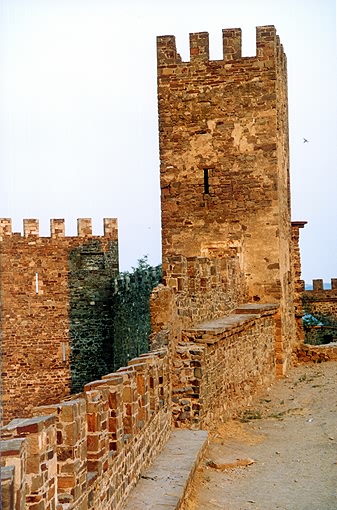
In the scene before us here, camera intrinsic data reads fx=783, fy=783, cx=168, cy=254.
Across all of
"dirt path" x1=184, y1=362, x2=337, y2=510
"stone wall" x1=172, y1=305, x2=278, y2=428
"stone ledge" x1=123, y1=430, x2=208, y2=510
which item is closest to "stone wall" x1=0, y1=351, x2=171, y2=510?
"stone ledge" x1=123, y1=430, x2=208, y2=510

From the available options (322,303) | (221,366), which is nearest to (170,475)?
(221,366)

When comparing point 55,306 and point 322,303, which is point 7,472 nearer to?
point 55,306

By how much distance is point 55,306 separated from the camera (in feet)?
75.8

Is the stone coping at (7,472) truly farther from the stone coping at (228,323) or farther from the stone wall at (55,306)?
the stone wall at (55,306)

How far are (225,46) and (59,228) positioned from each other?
884 centimetres

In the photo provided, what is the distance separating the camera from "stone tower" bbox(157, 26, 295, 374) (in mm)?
16344

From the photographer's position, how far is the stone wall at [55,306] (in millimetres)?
22969

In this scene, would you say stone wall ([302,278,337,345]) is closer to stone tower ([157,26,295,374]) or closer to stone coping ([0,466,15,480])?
stone tower ([157,26,295,374])

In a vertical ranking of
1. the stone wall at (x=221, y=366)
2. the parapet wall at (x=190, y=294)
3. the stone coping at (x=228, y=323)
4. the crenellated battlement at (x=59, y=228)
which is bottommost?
the stone wall at (x=221, y=366)

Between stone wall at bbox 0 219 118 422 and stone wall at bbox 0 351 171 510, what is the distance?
48.7 ft

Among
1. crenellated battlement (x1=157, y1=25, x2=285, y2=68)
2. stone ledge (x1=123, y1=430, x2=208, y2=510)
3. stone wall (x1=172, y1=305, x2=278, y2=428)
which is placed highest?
crenellated battlement (x1=157, y1=25, x2=285, y2=68)

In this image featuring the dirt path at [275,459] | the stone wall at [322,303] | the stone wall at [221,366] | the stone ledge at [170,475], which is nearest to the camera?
the stone ledge at [170,475]

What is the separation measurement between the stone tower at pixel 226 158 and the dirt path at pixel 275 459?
377 cm

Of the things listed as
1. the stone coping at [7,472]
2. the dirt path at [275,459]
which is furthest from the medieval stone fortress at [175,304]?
the dirt path at [275,459]
